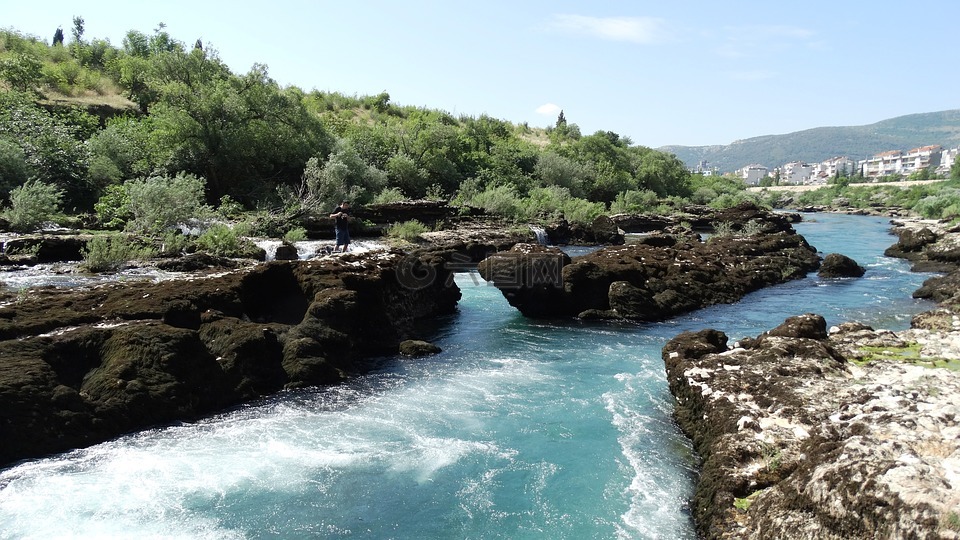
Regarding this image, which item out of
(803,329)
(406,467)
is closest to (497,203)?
(803,329)

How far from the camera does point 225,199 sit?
29703 millimetres

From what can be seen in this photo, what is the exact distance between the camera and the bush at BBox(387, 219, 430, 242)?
30.7 meters

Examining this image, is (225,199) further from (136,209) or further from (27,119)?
Result: (27,119)

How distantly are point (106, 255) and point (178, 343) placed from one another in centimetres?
945

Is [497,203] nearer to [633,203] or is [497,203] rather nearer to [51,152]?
[633,203]

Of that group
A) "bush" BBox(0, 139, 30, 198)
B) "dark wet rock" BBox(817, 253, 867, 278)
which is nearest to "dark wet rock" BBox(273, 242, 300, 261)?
"bush" BBox(0, 139, 30, 198)

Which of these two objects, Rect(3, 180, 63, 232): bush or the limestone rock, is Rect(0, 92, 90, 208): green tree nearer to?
Rect(3, 180, 63, 232): bush

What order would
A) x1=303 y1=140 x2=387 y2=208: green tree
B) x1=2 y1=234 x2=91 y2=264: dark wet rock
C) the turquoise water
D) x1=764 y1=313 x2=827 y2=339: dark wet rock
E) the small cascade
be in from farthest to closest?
the small cascade
x1=303 y1=140 x2=387 y2=208: green tree
x1=2 y1=234 x2=91 y2=264: dark wet rock
x1=764 y1=313 x2=827 y2=339: dark wet rock
the turquoise water

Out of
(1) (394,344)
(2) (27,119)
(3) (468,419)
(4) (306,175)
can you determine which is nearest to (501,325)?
(1) (394,344)

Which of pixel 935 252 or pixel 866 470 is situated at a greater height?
pixel 866 470

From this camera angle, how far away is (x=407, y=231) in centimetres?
3077

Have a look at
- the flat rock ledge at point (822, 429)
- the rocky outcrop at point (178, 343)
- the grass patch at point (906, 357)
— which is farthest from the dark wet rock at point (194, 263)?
the grass patch at point (906, 357)

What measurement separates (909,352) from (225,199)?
28.0m

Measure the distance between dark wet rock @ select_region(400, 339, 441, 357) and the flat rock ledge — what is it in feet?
19.0
